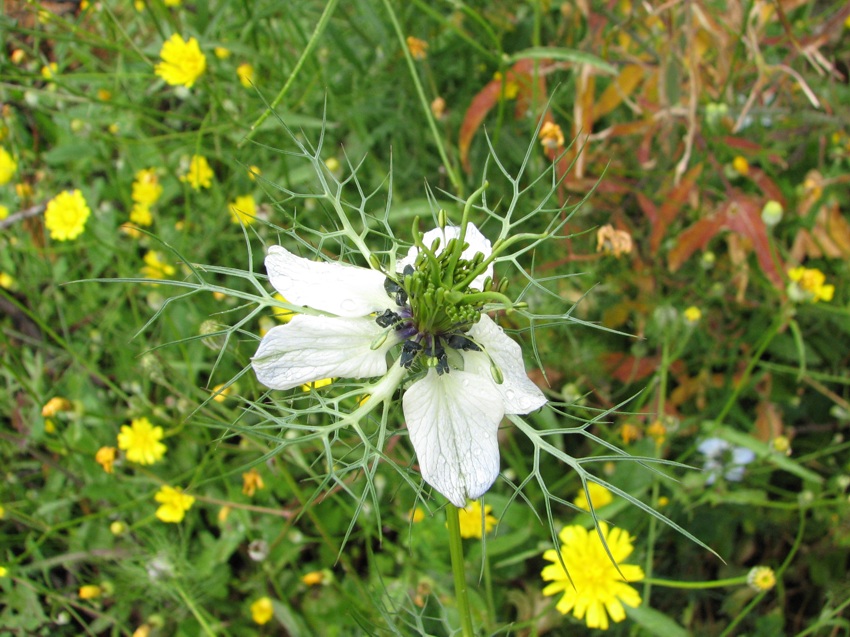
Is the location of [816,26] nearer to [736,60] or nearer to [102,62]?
[736,60]

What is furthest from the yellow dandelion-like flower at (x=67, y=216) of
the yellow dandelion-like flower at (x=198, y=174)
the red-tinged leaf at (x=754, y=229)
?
the red-tinged leaf at (x=754, y=229)

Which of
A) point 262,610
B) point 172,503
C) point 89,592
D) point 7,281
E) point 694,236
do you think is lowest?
point 262,610

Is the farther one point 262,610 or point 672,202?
point 672,202

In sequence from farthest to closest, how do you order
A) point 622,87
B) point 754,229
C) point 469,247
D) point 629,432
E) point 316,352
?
point 622,87 < point 754,229 < point 629,432 < point 469,247 < point 316,352

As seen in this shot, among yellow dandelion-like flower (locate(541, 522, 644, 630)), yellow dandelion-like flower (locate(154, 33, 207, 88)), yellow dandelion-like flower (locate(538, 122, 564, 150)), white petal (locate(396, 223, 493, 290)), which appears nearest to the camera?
white petal (locate(396, 223, 493, 290))

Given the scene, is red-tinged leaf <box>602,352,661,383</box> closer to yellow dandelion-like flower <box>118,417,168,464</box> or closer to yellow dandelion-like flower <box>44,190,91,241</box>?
yellow dandelion-like flower <box>118,417,168,464</box>

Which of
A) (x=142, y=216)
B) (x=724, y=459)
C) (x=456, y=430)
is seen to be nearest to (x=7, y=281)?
(x=142, y=216)

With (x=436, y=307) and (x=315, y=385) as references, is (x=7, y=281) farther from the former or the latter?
(x=436, y=307)

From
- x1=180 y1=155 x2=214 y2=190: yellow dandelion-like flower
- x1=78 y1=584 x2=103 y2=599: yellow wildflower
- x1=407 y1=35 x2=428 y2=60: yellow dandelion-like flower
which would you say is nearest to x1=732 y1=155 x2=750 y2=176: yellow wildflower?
x1=407 y1=35 x2=428 y2=60: yellow dandelion-like flower
